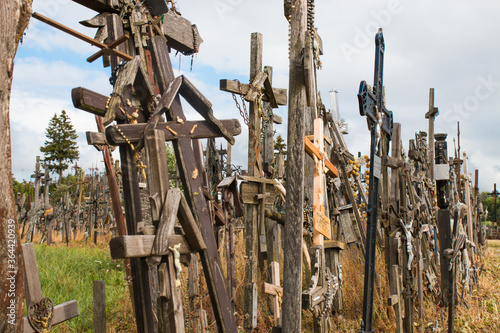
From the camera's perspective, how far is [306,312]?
270 inches

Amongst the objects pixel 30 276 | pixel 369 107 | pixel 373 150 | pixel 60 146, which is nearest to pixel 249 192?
pixel 373 150

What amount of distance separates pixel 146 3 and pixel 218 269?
10.1 feet

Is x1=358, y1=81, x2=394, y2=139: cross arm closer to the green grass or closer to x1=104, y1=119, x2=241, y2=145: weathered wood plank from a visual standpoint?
x1=104, y1=119, x2=241, y2=145: weathered wood plank

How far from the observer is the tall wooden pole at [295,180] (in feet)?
12.1

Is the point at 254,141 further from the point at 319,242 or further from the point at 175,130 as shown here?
the point at 175,130

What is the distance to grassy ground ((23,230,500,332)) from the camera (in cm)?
659

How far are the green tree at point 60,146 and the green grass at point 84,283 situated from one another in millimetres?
29574

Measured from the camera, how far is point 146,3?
4.95 m

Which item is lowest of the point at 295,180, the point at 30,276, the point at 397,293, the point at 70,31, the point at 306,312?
the point at 306,312

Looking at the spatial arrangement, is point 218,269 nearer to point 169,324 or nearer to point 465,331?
point 169,324

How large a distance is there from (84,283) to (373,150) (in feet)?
20.2

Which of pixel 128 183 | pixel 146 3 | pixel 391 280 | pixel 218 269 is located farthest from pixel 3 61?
pixel 391 280

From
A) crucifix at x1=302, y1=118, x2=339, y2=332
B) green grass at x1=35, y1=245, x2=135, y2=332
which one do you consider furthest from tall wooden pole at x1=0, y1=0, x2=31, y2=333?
green grass at x1=35, y1=245, x2=135, y2=332

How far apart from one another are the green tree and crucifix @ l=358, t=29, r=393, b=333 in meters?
37.0
